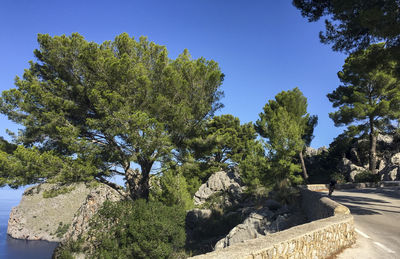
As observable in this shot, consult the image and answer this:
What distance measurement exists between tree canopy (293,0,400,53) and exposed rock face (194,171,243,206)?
25224 millimetres

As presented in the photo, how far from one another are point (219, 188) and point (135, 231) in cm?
2255

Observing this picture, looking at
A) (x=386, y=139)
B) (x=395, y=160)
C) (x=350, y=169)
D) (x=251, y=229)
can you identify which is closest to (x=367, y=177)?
(x=395, y=160)

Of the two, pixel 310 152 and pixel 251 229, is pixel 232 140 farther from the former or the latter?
pixel 251 229

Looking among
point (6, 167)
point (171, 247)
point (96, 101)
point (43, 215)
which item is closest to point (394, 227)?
point (171, 247)

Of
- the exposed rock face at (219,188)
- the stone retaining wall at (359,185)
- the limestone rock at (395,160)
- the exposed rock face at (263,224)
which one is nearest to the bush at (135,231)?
the exposed rock face at (263,224)

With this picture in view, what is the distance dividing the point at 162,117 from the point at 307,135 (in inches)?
1100

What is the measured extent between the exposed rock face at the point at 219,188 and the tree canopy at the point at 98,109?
17948 mm

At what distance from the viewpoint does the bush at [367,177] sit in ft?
83.3

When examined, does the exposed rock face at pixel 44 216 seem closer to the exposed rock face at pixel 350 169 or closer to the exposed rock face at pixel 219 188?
the exposed rock face at pixel 219 188

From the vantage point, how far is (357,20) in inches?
376

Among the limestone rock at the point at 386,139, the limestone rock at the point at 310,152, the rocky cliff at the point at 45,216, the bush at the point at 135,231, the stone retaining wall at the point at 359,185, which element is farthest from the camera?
the rocky cliff at the point at 45,216

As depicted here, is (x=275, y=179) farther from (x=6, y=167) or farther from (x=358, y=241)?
(x=6, y=167)

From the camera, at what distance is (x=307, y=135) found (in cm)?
3562

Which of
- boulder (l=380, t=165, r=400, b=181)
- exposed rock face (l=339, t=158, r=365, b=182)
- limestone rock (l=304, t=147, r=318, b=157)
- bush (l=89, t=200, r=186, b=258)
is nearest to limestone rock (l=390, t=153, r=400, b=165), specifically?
boulder (l=380, t=165, r=400, b=181)
